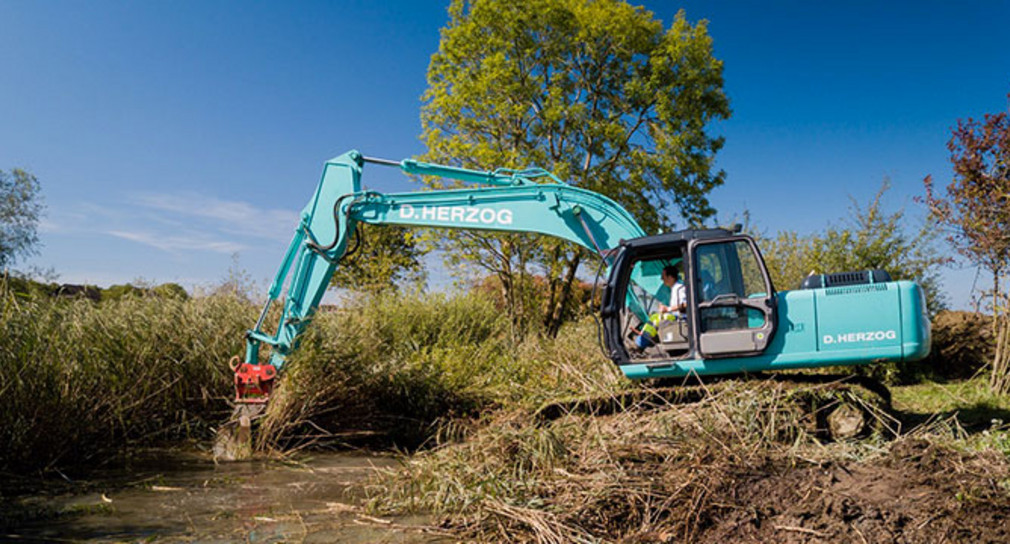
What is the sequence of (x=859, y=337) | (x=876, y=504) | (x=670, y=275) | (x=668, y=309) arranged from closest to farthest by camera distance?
(x=876, y=504) → (x=859, y=337) → (x=668, y=309) → (x=670, y=275)

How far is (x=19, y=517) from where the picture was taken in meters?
4.82

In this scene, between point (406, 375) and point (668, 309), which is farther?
point (406, 375)

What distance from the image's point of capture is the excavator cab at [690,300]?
21.0 ft

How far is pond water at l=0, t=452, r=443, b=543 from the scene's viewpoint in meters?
4.50

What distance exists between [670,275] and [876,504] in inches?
138

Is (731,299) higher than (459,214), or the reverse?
(459,214)

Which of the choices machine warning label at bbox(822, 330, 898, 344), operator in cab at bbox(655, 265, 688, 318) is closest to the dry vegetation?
machine warning label at bbox(822, 330, 898, 344)

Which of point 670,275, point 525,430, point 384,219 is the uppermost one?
point 384,219

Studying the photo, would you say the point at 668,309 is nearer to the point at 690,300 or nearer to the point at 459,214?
the point at 690,300

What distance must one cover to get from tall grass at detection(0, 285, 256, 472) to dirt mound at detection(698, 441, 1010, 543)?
→ 19.3ft

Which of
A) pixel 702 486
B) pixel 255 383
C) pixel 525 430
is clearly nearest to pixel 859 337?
pixel 702 486

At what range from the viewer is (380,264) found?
21422mm

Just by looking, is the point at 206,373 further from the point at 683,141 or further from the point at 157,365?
the point at 683,141

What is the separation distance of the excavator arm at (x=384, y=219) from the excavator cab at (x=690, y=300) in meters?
0.72
